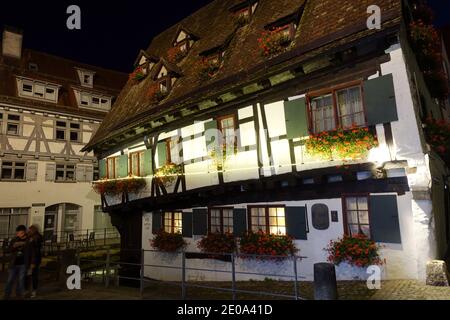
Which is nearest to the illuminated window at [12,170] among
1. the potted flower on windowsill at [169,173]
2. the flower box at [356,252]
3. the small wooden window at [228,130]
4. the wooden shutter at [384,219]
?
the potted flower on windowsill at [169,173]

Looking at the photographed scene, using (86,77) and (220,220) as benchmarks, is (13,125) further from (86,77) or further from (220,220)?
(220,220)

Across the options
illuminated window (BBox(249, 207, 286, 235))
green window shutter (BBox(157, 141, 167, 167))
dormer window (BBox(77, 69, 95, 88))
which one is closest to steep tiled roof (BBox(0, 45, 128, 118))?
dormer window (BBox(77, 69, 95, 88))

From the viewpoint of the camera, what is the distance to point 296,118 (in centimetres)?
934

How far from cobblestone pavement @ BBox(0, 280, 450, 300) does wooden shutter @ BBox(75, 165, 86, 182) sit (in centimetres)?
1446

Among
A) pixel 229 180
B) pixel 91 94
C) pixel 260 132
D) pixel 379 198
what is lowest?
pixel 379 198

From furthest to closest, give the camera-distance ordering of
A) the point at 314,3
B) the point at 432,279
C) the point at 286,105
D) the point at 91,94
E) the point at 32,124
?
the point at 91,94
the point at 32,124
the point at 314,3
the point at 286,105
the point at 432,279

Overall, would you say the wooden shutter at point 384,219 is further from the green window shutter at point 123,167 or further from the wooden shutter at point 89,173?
the wooden shutter at point 89,173

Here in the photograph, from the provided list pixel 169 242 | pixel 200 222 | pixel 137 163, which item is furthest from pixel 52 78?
pixel 200 222

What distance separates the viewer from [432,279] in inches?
280

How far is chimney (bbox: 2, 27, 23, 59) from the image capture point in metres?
24.2

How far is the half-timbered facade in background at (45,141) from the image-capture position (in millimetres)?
21281
